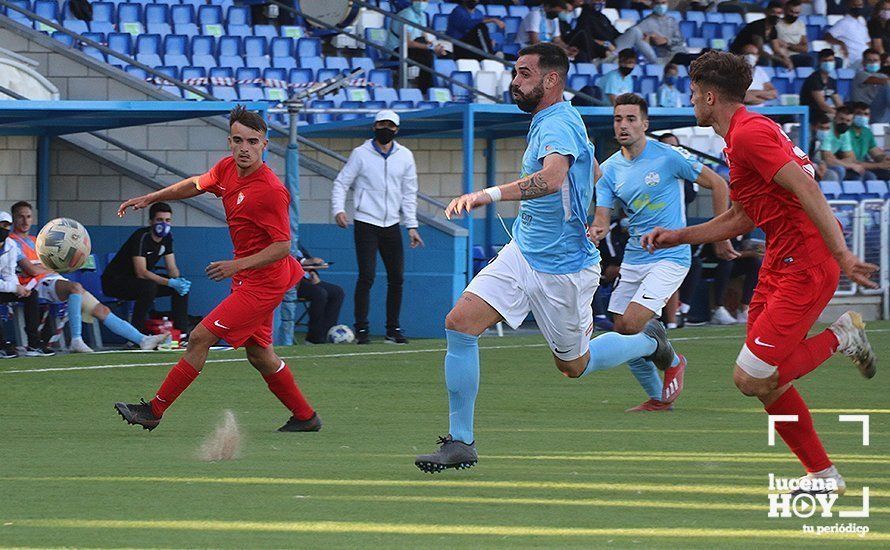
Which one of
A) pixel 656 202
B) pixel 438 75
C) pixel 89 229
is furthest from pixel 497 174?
pixel 656 202

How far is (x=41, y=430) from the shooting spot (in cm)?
974

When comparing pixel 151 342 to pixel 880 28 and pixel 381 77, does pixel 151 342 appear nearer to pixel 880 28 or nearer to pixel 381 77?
pixel 381 77

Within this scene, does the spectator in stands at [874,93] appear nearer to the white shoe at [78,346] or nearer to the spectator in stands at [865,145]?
the spectator in stands at [865,145]

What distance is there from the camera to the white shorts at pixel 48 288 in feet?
50.6

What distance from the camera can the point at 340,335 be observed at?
55.1 feet

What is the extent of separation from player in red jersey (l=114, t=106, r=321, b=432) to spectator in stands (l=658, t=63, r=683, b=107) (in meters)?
13.9

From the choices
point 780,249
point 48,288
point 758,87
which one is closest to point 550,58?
point 780,249

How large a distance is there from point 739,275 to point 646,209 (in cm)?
885

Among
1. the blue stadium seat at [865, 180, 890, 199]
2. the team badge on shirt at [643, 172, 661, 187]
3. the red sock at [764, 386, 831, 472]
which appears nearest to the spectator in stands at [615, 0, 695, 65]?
the blue stadium seat at [865, 180, 890, 199]

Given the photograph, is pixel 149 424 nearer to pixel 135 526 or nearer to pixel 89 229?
pixel 135 526

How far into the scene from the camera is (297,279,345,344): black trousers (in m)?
16.8

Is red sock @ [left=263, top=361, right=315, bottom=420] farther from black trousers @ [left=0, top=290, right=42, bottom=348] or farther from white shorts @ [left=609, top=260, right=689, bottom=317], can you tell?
black trousers @ [left=0, top=290, right=42, bottom=348]

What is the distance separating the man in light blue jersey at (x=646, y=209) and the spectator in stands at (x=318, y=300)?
589cm

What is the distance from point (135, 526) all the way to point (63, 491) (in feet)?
3.45
